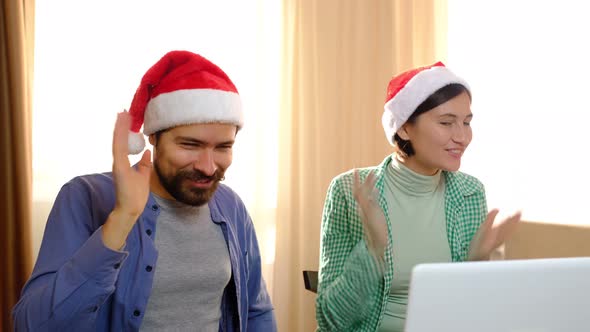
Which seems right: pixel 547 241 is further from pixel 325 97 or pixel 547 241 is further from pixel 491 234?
pixel 325 97

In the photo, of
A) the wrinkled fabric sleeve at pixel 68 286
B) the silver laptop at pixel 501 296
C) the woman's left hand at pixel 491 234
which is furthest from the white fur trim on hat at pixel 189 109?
the silver laptop at pixel 501 296

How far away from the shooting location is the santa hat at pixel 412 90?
73.7 inches

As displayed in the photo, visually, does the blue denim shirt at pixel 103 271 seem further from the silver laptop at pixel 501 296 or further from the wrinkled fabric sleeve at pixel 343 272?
the silver laptop at pixel 501 296

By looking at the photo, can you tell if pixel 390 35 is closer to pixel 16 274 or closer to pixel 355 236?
pixel 355 236

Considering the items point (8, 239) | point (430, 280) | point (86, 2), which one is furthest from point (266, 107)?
point (430, 280)

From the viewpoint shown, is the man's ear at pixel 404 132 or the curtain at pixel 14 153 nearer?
the man's ear at pixel 404 132

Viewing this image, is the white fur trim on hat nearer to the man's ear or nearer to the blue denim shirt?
the blue denim shirt

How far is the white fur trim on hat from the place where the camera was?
1.57m

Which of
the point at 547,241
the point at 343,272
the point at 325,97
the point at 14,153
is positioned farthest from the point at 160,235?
the point at 325,97

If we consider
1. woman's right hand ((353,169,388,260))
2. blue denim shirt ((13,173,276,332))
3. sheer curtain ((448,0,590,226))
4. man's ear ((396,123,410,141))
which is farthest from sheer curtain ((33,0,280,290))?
woman's right hand ((353,169,388,260))

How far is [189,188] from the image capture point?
5.12 feet

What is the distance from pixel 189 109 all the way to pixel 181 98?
4cm

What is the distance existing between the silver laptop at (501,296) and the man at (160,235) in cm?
68

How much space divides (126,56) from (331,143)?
1.09m
